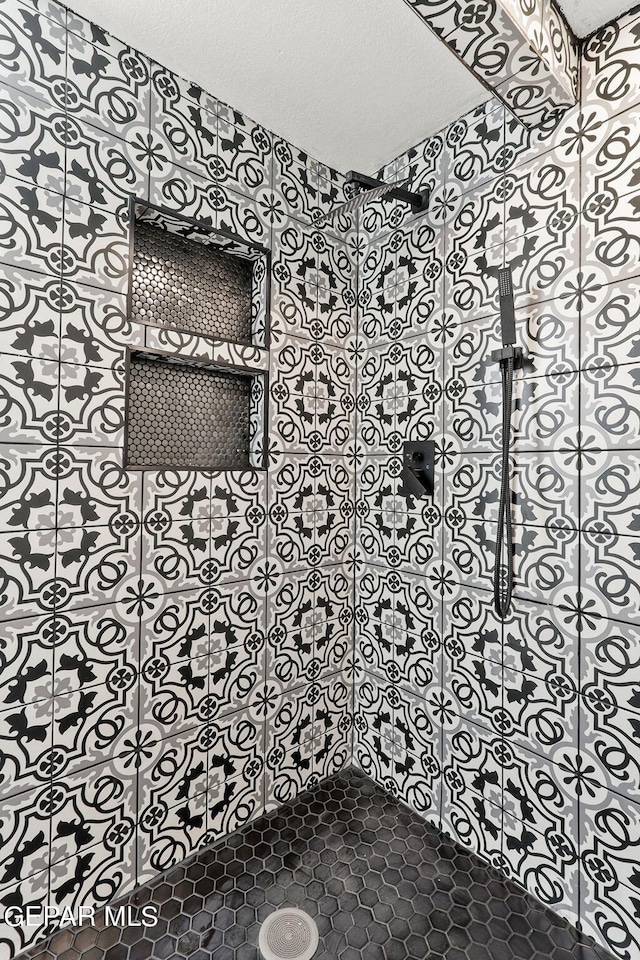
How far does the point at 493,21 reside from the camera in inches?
36.5

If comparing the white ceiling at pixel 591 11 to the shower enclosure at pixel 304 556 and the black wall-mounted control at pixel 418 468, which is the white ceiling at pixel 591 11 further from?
the black wall-mounted control at pixel 418 468

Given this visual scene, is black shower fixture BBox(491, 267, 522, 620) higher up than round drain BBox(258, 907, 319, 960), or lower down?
higher up

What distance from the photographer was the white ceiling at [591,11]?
107 cm

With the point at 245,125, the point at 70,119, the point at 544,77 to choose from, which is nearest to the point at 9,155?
the point at 70,119

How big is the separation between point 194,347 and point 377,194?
73 cm

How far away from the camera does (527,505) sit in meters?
1.27

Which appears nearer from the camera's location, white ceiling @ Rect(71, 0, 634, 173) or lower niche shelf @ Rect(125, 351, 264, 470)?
white ceiling @ Rect(71, 0, 634, 173)

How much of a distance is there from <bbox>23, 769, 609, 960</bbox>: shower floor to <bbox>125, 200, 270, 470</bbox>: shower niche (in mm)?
1137

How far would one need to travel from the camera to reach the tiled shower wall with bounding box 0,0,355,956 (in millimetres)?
1070

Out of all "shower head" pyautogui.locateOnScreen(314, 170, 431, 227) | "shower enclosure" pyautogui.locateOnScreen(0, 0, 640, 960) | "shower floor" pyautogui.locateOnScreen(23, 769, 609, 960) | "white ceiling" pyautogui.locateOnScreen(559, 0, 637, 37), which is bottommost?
"shower floor" pyautogui.locateOnScreen(23, 769, 609, 960)

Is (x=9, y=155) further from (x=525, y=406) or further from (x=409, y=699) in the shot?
(x=409, y=699)

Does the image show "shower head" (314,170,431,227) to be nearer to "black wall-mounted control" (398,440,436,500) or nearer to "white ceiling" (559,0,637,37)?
"white ceiling" (559,0,637,37)

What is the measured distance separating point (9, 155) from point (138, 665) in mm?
1264

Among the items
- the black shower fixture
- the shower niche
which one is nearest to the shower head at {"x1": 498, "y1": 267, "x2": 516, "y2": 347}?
the black shower fixture
